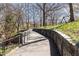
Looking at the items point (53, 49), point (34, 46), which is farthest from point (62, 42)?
point (34, 46)

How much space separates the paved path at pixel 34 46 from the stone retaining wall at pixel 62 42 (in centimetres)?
16

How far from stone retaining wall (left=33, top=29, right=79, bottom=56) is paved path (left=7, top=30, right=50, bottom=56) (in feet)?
0.51

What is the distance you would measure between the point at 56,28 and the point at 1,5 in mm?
1275

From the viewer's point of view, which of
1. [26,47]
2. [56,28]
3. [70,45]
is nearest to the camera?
[70,45]

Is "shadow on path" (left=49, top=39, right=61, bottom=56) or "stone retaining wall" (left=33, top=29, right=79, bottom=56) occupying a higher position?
"stone retaining wall" (left=33, top=29, right=79, bottom=56)

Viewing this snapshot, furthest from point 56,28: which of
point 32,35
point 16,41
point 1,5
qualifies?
point 1,5

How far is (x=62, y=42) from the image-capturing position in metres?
4.68

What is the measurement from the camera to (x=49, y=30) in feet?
17.6

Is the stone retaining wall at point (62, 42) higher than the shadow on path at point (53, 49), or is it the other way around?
the stone retaining wall at point (62, 42)

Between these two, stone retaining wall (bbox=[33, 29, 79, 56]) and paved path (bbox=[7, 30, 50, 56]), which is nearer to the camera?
stone retaining wall (bbox=[33, 29, 79, 56])

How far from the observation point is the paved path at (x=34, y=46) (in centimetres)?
465

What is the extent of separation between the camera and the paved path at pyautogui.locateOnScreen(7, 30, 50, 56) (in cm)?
465

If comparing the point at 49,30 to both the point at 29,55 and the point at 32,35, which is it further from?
the point at 29,55

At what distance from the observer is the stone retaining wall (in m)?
4.06
